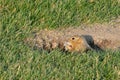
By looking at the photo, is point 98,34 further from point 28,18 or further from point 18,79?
point 18,79

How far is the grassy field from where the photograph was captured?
4.58m

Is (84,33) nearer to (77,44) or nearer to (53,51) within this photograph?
(77,44)

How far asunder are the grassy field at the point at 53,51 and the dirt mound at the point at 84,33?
8cm

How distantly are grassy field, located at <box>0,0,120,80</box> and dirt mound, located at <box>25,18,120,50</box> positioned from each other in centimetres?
8

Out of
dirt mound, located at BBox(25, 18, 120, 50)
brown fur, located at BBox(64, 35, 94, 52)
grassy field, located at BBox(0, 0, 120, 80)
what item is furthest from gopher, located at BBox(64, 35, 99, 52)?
grassy field, located at BBox(0, 0, 120, 80)

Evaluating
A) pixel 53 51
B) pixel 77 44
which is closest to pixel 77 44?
pixel 77 44

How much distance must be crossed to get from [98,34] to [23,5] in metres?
1.07

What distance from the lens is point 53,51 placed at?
5.07 m

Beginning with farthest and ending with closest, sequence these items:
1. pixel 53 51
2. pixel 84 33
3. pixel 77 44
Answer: pixel 84 33, pixel 77 44, pixel 53 51

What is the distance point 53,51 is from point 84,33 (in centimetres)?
109

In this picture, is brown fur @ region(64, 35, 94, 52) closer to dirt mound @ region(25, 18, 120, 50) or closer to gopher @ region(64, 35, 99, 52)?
gopher @ region(64, 35, 99, 52)

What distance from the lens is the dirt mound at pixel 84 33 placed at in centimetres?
571

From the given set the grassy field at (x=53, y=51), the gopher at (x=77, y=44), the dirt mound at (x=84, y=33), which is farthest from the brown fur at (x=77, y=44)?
the grassy field at (x=53, y=51)

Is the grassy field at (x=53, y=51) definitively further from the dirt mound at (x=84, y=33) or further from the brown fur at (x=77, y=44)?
the brown fur at (x=77, y=44)
